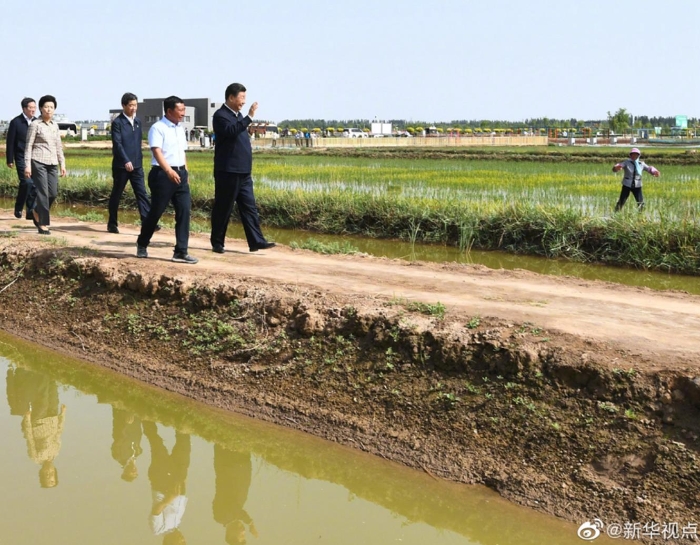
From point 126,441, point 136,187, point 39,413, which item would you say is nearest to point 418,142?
point 136,187

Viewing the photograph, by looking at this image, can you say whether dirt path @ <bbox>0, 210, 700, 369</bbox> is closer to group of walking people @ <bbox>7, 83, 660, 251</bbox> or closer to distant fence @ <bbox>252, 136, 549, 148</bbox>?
group of walking people @ <bbox>7, 83, 660, 251</bbox>

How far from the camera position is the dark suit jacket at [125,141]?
9.65m

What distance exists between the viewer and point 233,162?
7789mm

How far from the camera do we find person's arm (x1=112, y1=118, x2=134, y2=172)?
9633 millimetres

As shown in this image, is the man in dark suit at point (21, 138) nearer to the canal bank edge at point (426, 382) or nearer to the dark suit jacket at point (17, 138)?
the dark suit jacket at point (17, 138)


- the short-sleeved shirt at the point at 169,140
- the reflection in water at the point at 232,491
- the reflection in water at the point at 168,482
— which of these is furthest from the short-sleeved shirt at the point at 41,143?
the reflection in water at the point at 232,491

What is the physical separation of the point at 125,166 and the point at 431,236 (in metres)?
4.55

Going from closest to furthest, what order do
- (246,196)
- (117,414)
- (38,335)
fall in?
(117,414) < (38,335) < (246,196)

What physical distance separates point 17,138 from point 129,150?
185 centimetres

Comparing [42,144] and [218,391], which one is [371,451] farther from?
[42,144]

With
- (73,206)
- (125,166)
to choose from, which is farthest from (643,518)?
(73,206)

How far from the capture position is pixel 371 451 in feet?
15.5

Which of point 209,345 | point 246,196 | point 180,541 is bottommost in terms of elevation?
point 180,541

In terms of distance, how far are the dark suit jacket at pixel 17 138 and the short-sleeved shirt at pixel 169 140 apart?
3925 millimetres
